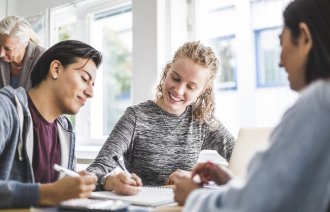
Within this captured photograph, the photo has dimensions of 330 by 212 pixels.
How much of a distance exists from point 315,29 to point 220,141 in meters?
1.08

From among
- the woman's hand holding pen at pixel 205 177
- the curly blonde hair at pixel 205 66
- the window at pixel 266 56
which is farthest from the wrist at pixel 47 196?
the window at pixel 266 56

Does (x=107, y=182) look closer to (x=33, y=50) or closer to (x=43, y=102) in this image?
(x=43, y=102)

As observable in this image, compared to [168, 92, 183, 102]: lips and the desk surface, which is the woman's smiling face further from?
the desk surface

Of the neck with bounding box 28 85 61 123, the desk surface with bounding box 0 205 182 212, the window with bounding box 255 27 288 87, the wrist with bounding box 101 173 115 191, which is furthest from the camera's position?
the window with bounding box 255 27 288 87

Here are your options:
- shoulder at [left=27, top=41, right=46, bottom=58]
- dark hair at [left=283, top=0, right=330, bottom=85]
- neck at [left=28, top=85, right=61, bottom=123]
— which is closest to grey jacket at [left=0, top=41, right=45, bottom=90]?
shoulder at [left=27, top=41, right=46, bottom=58]

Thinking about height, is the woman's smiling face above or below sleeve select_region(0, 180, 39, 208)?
above

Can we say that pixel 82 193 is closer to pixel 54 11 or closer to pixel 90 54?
pixel 90 54

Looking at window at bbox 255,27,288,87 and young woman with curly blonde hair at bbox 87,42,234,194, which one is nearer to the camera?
young woman with curly blonde hair at bbox 87,42,234,194

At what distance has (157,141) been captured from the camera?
1.68 metres

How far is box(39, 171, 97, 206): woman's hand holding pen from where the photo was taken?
93cm

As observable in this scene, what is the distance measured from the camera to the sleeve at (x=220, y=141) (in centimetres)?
177

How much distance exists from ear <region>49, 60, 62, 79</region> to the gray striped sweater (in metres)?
0.35

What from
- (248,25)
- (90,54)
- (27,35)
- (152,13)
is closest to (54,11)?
(27,35)

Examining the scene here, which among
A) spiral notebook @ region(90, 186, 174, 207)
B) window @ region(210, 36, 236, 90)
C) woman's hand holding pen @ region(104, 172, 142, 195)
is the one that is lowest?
spiral notebook @ region(90, 186, 174, 207)
